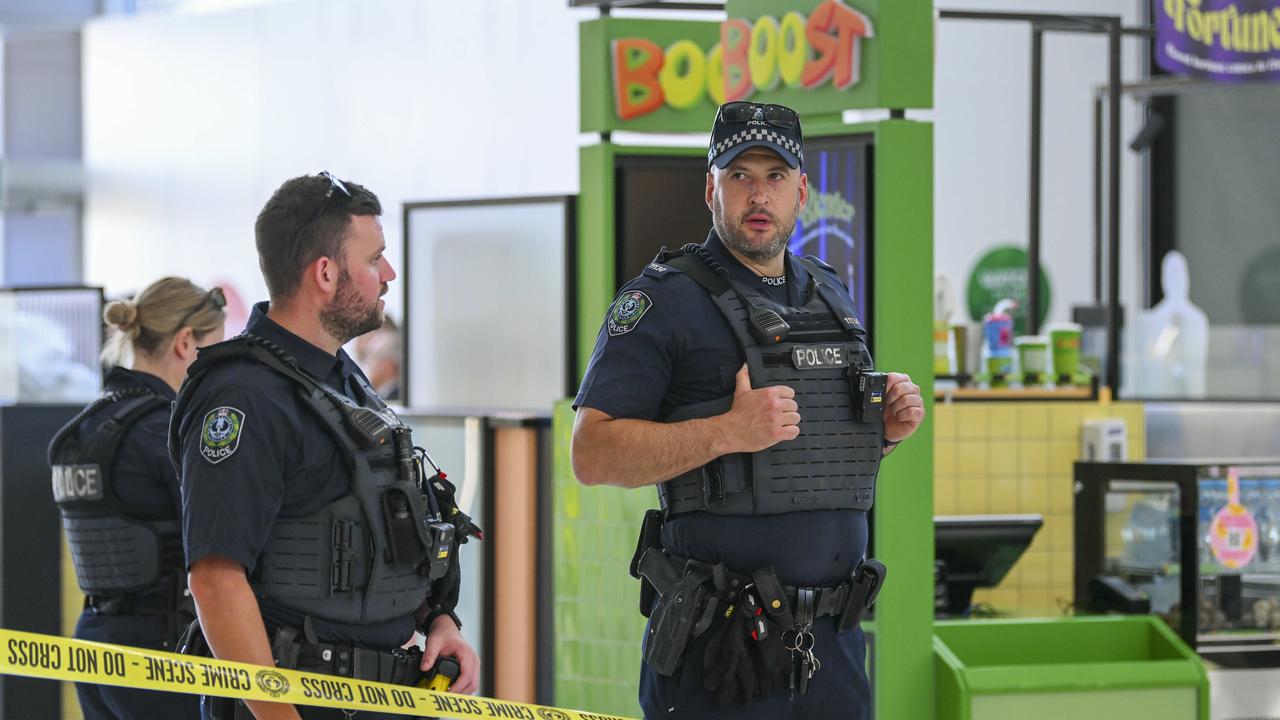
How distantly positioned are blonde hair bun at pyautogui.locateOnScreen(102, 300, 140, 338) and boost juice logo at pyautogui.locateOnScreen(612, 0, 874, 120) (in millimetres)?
1732

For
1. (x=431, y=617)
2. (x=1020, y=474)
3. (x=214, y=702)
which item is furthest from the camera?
(x=1020, y=474)

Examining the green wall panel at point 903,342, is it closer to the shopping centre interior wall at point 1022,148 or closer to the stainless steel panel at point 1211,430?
the stainless steel panel at point 1211,430

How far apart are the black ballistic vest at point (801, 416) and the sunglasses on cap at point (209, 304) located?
1151mm

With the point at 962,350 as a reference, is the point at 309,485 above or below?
below

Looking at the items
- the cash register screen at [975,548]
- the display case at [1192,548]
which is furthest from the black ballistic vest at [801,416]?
the display case at [1192,548]

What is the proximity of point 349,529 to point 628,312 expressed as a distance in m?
0.62

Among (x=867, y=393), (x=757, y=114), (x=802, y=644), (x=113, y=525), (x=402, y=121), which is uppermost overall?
(x=402, y=121)

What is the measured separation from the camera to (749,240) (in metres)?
2.38

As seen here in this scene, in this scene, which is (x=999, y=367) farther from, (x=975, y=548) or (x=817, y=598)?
(x=817, y=598)

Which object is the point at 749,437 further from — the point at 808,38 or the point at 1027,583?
the point at 1027,583

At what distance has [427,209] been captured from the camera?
4902 millimetres

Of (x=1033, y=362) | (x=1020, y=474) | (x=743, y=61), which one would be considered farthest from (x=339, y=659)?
(x=1033, y=362)

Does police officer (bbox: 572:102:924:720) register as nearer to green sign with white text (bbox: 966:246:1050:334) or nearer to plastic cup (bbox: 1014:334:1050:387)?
plastic cup (bbox: 1014:334:1050:387)

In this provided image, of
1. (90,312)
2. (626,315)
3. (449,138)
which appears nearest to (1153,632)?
(626,315)
